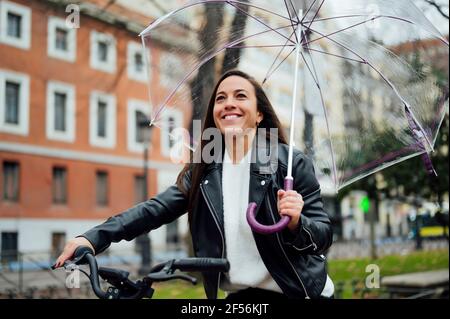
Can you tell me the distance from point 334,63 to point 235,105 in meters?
1.32

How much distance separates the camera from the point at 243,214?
7.84ft

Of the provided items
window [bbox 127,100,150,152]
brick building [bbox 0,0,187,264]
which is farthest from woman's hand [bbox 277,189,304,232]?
window [bbox 127,100,150,152]

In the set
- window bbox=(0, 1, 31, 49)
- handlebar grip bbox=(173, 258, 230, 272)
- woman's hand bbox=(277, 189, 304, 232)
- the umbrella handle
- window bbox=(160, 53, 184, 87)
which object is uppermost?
window bbox=(0, 1, 31, 49)

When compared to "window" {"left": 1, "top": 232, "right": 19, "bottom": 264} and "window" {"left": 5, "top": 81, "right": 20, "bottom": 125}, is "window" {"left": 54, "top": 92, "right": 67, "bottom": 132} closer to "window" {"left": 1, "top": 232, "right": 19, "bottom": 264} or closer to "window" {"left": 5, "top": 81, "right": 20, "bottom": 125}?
"window" {"left": 5, "top": 81, "right": 20, "bottom": 125}

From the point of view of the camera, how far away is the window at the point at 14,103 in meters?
21.4

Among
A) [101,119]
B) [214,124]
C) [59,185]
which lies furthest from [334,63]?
[101,119]

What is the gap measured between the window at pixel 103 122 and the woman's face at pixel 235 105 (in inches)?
928

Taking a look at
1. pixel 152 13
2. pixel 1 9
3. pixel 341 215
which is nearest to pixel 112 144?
pixel 1 9

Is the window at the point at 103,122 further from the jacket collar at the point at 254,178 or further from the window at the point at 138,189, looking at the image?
the jacket collar at the point at 254,178

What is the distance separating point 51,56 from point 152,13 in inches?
389

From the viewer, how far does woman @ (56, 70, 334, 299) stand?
2281mm

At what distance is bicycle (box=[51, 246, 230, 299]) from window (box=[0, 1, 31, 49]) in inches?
612

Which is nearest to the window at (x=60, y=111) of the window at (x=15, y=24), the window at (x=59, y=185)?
the window at (x=59, y=185)
